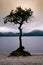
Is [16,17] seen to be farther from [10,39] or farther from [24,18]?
[10,39]

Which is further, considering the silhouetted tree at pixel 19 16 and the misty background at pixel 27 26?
the misty background at pixel 27 26

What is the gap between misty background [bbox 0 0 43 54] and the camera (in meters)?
3.96

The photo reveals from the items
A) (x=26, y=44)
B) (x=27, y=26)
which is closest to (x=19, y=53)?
(x=26, y=44)

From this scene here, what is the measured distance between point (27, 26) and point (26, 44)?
1.21ft

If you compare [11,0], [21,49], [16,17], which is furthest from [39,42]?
[11,0]

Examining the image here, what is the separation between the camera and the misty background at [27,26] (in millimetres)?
3961

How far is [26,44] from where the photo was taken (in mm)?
3980

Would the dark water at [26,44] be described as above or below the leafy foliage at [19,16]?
below

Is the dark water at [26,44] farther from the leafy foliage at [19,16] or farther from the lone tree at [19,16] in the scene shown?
the leafy foliage at [19,16]

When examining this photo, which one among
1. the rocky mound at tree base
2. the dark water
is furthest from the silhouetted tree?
the rocky mound at tree base

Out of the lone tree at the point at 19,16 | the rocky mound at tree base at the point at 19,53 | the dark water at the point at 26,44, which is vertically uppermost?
the lone tree at the point at 19,16

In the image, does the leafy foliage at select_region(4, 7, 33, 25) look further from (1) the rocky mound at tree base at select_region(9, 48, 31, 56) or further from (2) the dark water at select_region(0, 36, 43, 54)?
(1) the rocky mound at tree base at select_region(9, 48, 31, 56)

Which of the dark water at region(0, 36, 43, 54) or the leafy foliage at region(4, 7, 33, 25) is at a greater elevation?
the leafy foliage at region(4, 7, 33, 25)

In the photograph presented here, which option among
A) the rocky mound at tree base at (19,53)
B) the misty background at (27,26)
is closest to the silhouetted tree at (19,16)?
the misty background at (27,26)
